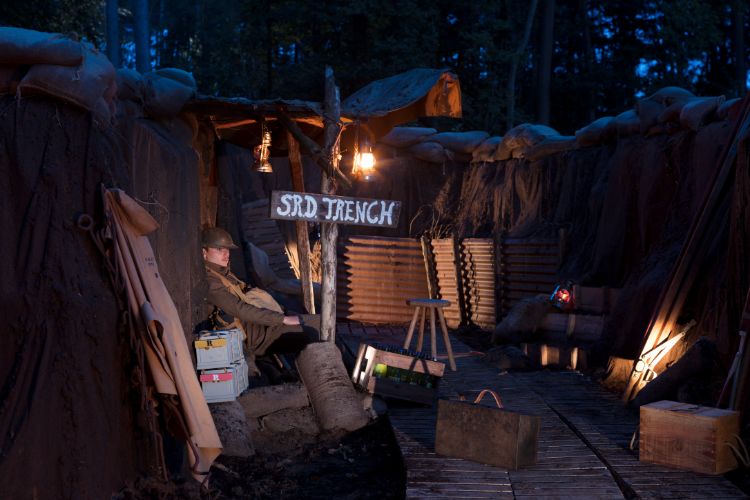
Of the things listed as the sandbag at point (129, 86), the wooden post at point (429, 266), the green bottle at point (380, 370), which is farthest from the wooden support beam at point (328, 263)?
the wooden post at point (429, 266)

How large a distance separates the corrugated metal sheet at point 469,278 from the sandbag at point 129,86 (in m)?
9.54

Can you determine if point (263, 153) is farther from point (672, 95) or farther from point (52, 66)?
point (672, 95)

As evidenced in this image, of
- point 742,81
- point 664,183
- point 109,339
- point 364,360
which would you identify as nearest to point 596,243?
point 664,183

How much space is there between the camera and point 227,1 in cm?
3722

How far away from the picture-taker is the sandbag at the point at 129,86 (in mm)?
6777

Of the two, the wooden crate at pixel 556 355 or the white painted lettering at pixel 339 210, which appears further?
the wooden crate at pixel 556 355

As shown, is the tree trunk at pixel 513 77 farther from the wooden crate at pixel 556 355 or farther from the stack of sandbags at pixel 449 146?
the wooden crate at pixel 556 355

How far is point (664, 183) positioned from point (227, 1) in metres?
30.0

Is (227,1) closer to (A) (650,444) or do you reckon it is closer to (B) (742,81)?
(B) (742,81)

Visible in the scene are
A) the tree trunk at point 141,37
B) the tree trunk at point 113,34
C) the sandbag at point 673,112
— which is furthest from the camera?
the tree trunk at point 141,37

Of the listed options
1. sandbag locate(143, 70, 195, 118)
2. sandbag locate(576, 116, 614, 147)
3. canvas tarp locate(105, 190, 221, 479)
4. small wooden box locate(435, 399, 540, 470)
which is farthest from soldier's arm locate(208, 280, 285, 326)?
sandbag locate(576, 116, 614, 147)

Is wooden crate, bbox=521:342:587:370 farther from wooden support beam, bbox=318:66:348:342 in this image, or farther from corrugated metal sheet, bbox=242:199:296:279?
corrugated metal sheet, bbox=242:199:296:279

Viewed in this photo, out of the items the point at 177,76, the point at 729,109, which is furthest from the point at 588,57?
the point at 177,76

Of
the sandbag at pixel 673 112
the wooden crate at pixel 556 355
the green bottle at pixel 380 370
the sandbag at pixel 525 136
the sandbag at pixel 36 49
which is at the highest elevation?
the sandbag at pixel 525 136
